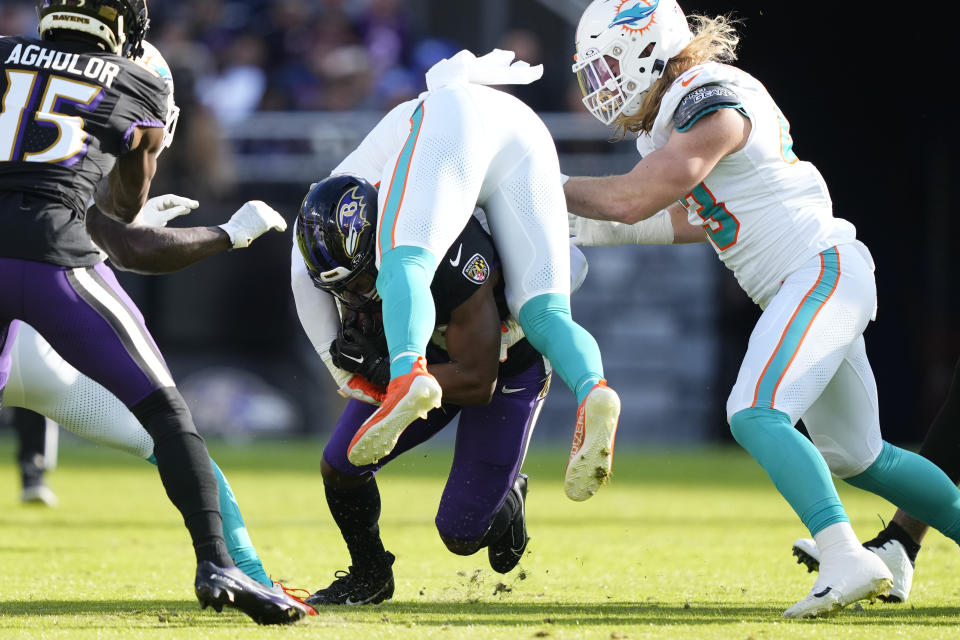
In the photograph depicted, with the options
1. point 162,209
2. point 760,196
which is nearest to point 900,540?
point 760,196

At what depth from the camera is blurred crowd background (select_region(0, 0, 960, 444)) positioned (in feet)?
37.8

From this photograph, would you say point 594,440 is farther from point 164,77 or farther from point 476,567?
point 476,567

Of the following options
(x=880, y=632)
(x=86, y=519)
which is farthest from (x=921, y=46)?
(x=880, y=632)

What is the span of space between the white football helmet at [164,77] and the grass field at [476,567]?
147 cm

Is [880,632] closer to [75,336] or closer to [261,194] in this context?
[75,336]

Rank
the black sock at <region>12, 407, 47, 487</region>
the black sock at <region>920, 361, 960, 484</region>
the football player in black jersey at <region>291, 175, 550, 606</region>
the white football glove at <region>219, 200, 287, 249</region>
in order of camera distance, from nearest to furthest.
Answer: the football player in black jersey at <region>291, 175, 550, 606</region> → the white football glove at <region>219, 200, 287, 249</region> → the black sock at <region>920, 361, 960, 484</region> → the black sock at <region>12, 407, 47, 487</region>

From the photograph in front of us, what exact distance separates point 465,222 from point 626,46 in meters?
0.90

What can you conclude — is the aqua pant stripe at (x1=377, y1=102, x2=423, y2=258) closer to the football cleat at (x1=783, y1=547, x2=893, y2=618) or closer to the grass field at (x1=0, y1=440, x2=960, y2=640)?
the grass field at (x1=0, y1=440, x2=960, y2=640)

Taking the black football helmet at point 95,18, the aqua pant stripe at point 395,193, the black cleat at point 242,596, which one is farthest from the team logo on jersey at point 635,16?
the black cleat at point 242,596

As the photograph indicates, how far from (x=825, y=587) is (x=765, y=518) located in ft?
11.6

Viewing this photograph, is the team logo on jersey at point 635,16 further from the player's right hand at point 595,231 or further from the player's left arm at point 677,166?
the player's right hand at point 595,231

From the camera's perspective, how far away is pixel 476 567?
5.30 m

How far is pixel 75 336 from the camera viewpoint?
349cm

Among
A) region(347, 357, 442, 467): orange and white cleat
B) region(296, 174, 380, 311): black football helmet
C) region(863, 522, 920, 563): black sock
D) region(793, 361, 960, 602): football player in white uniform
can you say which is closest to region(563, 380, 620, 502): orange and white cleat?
region(347, 357, 442, 467): orange and white cleat
